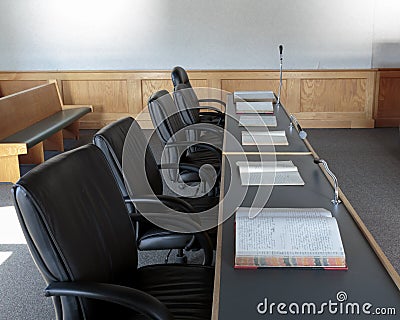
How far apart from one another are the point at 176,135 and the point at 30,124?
221 cm

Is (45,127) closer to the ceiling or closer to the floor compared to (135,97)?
closer to the floor

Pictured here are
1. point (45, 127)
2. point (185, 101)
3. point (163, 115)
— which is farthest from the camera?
point (45, 127)

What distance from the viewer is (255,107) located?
3932 millimetres

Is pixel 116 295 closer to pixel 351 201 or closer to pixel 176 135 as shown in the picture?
pixel 176 135

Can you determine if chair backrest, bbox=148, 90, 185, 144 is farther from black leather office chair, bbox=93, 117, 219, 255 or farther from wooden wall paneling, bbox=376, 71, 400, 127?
wooden wall paneling, bbox=376, 71, 400, 127

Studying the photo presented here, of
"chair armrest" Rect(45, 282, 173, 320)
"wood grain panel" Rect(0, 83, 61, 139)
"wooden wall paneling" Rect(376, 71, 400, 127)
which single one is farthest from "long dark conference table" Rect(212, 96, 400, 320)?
"wooden wall paneling" Rect(376, 71, 400, 127)

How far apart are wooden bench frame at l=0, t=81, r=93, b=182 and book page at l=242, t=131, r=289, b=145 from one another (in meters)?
2.10

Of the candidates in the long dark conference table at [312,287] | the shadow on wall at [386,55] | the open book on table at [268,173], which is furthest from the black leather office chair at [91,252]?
the shadow on wall at [386,55]

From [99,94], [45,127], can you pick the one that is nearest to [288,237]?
[45,127]

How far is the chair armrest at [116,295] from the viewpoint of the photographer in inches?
53.1

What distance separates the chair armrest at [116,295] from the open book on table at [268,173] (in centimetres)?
84

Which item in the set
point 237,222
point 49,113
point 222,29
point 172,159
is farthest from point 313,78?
point 237,222

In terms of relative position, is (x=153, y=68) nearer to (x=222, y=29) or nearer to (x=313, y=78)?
(x=222, y=29)

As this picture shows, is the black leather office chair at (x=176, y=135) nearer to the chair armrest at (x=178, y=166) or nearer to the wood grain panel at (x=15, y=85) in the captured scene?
the chair armrest at (x=178, y=166)
